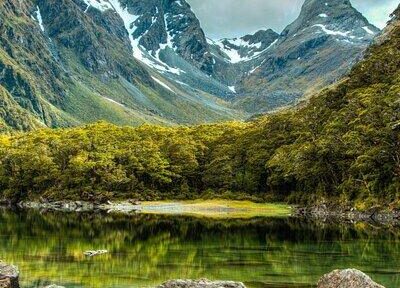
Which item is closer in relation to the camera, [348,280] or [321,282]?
[348,280]

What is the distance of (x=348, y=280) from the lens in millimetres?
24172

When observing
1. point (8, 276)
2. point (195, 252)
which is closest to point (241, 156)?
point (195, 252)

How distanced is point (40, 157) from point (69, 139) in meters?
9.97

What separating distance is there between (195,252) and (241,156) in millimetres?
85490

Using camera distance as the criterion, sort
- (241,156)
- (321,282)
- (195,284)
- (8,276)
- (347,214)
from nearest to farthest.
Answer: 1. (195,284)
2. (321,282)
3. (8,276)
4. (347,214)
5. (241,156)

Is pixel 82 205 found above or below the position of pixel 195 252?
above

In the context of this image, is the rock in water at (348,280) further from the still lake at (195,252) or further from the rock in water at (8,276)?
the rock in water at (8,276)

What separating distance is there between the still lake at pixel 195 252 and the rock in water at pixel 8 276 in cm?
269

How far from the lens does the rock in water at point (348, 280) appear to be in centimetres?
2373

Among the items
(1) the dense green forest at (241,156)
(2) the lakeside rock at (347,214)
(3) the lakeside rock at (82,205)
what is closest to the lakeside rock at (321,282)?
(2) the lakeside rock at (347,214)

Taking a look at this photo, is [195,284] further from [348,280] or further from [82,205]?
[82,205]

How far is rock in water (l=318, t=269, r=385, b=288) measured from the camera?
77.9 ft

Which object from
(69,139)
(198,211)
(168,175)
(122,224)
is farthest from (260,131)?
(122,224)

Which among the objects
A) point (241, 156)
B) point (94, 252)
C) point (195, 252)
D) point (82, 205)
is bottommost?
point (195, 252)
